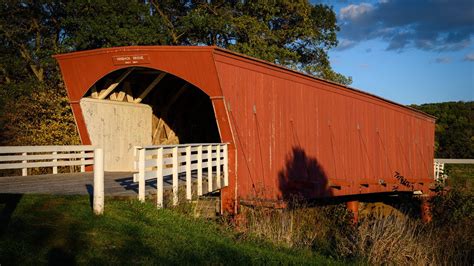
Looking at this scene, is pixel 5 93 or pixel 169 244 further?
pixel 5 93

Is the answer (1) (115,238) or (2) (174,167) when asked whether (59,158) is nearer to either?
(2) (174,167)

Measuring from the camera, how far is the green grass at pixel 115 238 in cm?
623

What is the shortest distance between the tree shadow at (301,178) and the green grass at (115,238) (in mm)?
5891

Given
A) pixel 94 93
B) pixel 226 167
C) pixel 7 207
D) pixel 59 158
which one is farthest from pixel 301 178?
pixel 7 207

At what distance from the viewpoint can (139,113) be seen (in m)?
17.6

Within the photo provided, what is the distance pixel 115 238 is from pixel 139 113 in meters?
10.9

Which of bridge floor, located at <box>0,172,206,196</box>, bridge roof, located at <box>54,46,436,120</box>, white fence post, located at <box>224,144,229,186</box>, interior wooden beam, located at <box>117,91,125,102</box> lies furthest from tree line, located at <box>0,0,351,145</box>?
white fence post, located at <box>224,144,229,186</box>

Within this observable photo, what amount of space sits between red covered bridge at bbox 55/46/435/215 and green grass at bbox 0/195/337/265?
399 centimetres

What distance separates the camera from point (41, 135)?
21344 millimetres

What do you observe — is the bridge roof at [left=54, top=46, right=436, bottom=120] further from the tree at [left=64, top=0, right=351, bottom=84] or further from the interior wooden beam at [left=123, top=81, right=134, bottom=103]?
the tree at [left=64, top=0, right=351, bottom=84]

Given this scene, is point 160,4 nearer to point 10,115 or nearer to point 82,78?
point 10,115

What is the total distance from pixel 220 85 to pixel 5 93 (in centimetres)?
1664

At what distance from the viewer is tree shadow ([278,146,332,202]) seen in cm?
1505

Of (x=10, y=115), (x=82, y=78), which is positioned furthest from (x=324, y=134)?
(x=10, y=115)
